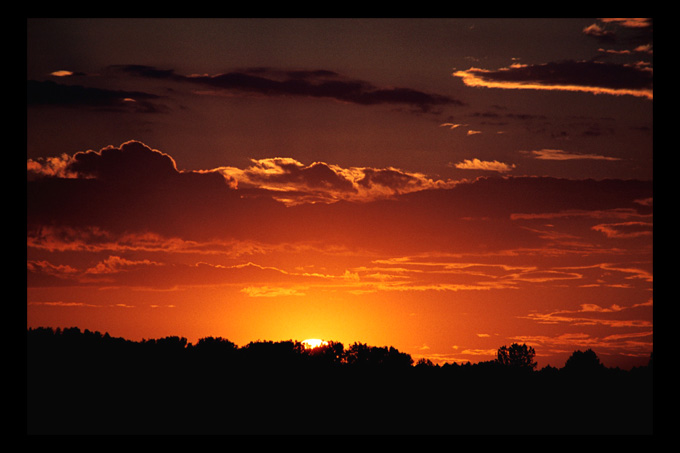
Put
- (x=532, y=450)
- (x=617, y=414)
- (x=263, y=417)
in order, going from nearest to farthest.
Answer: (x=532, y=450), (x=617, y=414), (x=263, y=417)

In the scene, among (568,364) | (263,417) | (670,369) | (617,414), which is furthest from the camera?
(568,364)

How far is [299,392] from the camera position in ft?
208

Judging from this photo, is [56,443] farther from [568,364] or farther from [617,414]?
[568,364]

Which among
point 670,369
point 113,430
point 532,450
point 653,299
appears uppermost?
point 653,299

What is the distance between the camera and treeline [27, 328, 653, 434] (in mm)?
59094

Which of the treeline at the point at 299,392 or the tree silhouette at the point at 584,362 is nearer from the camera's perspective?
the treeline at the point at 299,392

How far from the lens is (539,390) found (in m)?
63.6

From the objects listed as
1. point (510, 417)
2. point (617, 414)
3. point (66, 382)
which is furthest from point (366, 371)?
point (66, 382)

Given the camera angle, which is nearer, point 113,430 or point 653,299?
point 653,299

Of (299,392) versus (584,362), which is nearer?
(299,392)

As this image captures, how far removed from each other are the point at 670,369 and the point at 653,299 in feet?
8.87

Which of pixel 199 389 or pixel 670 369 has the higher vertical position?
pixel 670 369

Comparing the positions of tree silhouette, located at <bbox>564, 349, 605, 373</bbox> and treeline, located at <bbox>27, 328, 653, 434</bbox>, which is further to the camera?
tree silhouette, located at <bbox>564, 349, 605, 373</bbox>

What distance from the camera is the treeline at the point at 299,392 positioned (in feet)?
194
